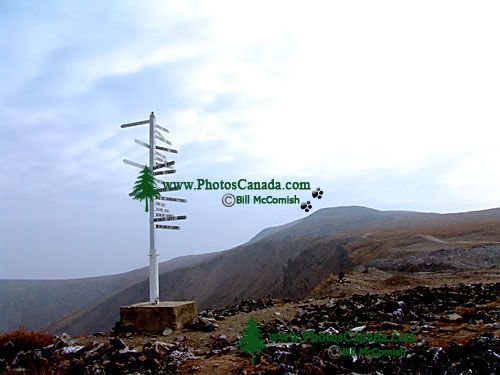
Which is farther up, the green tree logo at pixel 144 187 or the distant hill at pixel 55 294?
the green tree logo at pixel 144 187

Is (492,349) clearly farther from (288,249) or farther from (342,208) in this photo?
(342,208)

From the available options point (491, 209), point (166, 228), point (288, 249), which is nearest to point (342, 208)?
point (491, 209)

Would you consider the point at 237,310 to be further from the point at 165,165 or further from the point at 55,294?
the point at 55,294

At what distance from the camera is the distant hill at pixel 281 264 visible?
127 ft

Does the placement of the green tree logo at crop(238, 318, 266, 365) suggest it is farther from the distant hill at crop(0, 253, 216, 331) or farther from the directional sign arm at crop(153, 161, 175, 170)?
the distant hill at crop(0, 253, 216, 331)

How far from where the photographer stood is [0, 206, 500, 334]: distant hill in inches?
1523

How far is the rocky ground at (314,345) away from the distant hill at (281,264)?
20.0 m

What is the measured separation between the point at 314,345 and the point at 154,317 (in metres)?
4.18

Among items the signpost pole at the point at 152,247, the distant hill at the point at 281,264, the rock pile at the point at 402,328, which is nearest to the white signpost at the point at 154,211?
the signpost pole at the point at 152,247

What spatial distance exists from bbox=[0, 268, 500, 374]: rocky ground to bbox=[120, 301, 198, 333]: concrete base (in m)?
0.29

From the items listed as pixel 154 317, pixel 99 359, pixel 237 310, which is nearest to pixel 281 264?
pixel 237 310

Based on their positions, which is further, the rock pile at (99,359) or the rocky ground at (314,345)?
the rock pile at (99,359)

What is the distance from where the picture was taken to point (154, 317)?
10.6 metres

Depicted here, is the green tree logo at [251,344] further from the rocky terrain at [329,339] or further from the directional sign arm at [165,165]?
the directional sign arm at [165,165]
